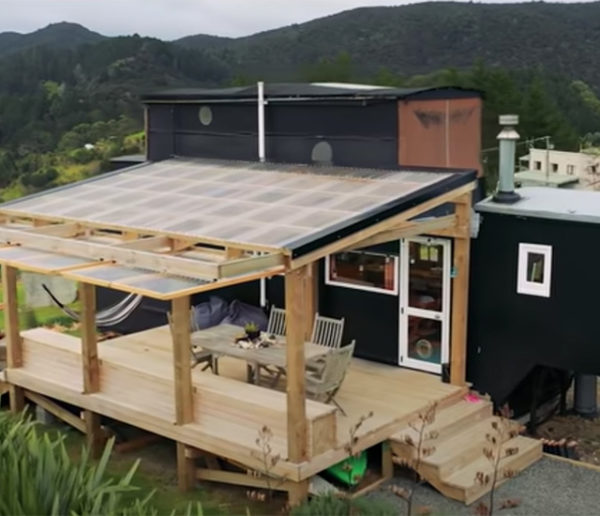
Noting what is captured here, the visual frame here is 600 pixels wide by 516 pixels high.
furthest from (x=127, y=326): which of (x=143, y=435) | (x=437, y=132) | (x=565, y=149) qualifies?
(x=565, y=149)

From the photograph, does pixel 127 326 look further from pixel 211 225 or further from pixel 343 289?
pixel 211 225

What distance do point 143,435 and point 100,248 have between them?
2549mm

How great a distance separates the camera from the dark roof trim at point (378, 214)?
23.4 ft

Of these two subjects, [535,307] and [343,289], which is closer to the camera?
[535,307]

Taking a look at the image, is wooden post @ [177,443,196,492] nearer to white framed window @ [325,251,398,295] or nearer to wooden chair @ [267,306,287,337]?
wooden chair @ [267,306,287,337]

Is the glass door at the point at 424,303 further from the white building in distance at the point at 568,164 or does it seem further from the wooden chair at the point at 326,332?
the white building in distance at the point at 568,164

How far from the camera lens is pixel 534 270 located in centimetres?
885

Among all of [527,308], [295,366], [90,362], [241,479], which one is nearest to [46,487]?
[295,366]

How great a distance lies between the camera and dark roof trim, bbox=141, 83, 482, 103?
9.32 m

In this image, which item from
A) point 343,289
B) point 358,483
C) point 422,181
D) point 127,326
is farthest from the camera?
point 127,326

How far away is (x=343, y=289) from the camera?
10375 millimetres

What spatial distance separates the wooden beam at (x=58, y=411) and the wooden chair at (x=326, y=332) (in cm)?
285

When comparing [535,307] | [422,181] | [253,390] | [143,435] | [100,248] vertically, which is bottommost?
[143,435]

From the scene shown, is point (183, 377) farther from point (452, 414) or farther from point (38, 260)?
point (452, 414)
